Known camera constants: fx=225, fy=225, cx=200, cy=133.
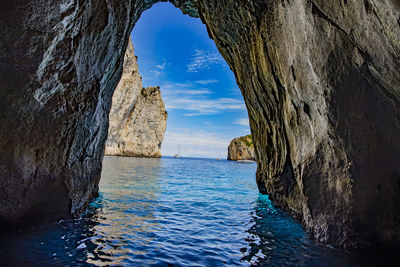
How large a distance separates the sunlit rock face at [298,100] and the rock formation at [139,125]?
181 feet

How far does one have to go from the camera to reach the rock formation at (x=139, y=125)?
59688mm

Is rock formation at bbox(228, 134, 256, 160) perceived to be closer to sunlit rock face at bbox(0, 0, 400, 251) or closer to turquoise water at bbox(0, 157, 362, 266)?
turquoise water at bbox(0, 157, 362, 266)

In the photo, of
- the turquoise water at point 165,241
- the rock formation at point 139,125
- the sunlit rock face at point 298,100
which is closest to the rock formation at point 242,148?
the rock formation at point 139,125

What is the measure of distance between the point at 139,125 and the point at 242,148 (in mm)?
38388

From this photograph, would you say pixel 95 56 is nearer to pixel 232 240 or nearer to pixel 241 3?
pixel 241 3

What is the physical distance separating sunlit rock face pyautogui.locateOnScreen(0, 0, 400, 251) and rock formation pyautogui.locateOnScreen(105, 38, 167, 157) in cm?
5531

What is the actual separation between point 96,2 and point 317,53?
4.91 m

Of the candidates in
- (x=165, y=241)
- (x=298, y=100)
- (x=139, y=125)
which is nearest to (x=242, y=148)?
(x=139, y=125)

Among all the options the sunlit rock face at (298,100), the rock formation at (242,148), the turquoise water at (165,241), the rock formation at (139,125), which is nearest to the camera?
the turquoise water at (165,241)

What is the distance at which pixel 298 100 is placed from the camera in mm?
5477

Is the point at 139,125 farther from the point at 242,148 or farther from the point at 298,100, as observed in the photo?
the point at 298,100

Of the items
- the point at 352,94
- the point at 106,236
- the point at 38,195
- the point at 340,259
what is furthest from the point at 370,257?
the point at 38,195

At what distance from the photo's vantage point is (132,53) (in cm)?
5597

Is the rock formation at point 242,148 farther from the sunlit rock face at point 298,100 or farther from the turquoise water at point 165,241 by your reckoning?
the sunlit rock face at point 298,100
